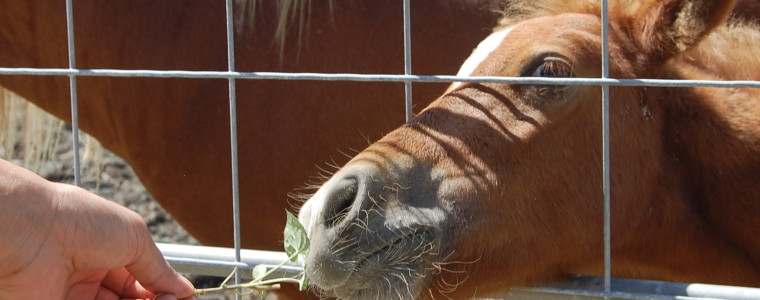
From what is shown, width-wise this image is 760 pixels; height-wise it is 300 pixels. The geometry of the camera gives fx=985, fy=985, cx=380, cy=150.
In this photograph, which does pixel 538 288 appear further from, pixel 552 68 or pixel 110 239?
pixel 110 239

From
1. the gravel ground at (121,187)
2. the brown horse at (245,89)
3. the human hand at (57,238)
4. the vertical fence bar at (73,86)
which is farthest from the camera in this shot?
the gravel ground at (121,187)

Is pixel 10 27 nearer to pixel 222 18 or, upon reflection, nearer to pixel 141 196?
pixel 222 18

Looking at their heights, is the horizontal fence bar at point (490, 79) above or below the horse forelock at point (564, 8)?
below

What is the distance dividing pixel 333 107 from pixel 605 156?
1.61m

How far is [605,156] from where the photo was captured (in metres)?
1.96

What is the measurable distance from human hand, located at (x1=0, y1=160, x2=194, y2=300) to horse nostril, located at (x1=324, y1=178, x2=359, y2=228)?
38 centimetres

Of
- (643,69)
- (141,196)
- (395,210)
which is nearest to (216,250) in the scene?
(395,210)

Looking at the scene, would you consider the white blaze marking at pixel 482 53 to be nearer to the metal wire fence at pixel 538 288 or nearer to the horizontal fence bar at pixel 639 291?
the metal wire fence at pixel 538 288

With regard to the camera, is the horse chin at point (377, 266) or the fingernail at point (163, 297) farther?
the horse chin at point (377, 266)

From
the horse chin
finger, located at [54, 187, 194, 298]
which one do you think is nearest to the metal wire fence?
the horse chin

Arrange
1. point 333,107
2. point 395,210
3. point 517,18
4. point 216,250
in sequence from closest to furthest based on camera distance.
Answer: point 395,210, point 216,250, point 517,18, point 333,107

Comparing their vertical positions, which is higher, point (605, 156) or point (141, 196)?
point (605, 156)

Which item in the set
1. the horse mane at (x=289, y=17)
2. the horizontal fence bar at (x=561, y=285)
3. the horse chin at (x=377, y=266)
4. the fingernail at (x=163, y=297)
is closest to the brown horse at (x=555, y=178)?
the horse chin at (x=377, y=266)

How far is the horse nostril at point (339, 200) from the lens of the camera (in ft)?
6.86
